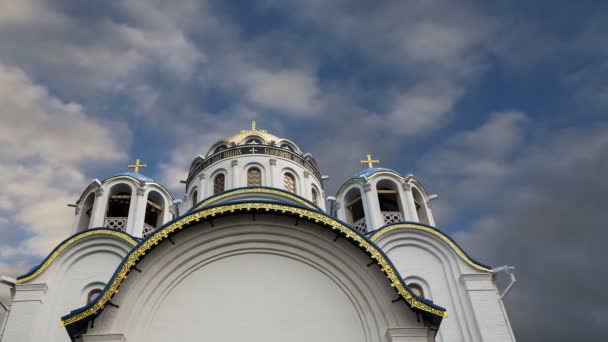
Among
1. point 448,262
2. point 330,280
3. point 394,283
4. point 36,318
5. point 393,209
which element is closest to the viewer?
point 394,283

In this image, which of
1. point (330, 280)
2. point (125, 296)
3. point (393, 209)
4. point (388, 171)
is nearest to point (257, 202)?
point (330, 280)

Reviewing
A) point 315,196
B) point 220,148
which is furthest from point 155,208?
point 315,196

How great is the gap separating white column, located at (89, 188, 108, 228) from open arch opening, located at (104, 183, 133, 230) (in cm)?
29

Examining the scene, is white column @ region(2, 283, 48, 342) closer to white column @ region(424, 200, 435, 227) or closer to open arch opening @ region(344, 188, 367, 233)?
open arch opening @ region(344, 188, 367, 233)

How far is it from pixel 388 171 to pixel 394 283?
8586mm

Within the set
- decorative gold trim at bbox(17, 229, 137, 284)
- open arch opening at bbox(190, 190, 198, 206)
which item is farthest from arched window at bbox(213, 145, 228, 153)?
decorative gold trim at bbox(17, 229, 137, 284)

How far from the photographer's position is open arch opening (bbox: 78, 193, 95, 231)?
1659cm

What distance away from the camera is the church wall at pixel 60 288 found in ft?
41.9

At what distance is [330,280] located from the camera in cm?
970

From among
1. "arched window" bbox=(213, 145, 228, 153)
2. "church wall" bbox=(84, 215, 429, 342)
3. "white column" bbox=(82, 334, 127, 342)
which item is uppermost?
"arched window" bbox=(213, 145, 228, 153)

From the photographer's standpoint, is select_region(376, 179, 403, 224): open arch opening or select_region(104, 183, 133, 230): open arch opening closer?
select_region(104, 183, 133, 230): open arch opening

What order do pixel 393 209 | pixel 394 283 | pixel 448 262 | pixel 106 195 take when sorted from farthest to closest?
pixel 393 209 < pixel 106 195 < pixel 448 262 < pixel 394 283

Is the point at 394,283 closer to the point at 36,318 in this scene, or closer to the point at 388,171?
the point at 388,171

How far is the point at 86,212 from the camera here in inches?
671
